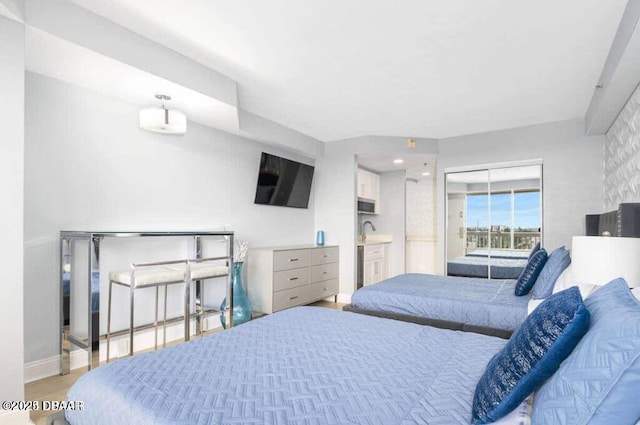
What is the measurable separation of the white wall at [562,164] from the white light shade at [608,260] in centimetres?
304

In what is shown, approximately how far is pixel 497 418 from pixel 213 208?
11.4 feet

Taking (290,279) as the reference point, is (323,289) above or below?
below

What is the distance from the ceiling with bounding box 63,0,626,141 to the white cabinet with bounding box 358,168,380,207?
212cm

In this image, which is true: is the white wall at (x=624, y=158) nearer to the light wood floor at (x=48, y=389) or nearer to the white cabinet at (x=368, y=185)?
the white cabinet at (x=368, y=185)

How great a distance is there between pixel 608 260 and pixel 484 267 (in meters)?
3.33

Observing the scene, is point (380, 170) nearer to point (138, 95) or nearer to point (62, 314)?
point (138, 95)

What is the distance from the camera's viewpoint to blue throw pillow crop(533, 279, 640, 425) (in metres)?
0.71

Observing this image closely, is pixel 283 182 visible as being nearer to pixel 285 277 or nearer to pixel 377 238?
pixel 285 277

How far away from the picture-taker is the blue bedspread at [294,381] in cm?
106

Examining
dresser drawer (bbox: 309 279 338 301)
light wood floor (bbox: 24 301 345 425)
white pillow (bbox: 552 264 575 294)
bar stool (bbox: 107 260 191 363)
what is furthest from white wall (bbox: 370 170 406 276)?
light wood floor (bbox: 24 301 345 425)

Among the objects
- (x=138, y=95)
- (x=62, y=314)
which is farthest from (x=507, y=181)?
(x=62, y=314)

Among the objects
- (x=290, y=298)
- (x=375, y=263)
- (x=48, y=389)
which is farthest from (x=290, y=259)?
(x=48, y=389)

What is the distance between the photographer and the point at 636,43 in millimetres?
2010

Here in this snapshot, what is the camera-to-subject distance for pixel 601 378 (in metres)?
0.76
